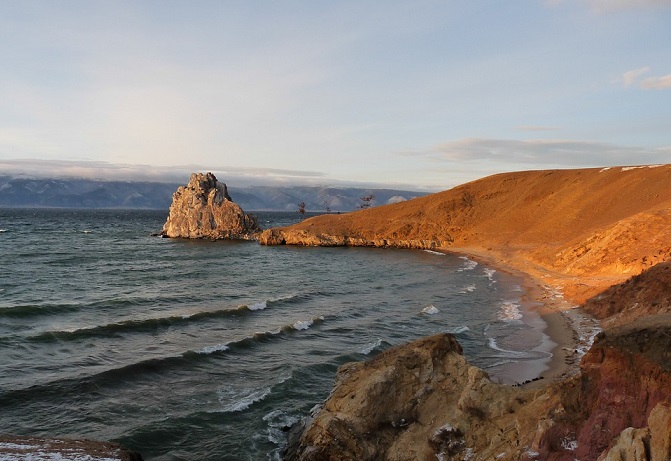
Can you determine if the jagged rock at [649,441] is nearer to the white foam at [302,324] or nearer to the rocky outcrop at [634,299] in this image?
the rocky outcrop at [634,299]

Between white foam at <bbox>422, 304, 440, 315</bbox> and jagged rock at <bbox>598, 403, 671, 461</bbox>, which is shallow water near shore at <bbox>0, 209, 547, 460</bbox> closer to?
white foam at <bbox>422, 304, 440, 315</bbox>

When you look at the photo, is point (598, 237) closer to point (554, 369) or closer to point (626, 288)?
point (626, 288)

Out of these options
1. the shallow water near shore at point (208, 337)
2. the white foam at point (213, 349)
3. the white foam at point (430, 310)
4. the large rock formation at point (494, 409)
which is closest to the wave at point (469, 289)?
the shallow water near shore at point (208, 337)

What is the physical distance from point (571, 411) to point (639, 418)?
1382 mm

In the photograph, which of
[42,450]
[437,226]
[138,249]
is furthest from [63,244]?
[42,450]

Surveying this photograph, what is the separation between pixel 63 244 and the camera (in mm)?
84625

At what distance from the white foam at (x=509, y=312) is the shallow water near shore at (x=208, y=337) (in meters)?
0.15

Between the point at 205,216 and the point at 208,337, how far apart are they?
7851 centimetres

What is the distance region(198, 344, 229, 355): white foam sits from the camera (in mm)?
25938

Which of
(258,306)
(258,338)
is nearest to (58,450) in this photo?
(258,338)

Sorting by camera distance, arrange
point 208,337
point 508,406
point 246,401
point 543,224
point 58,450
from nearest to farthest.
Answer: point 58,450 < point 508,406 < point 246,401 < point 208,337 < point 543,224

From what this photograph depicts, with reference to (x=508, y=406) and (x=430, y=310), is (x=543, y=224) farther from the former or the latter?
(x=508, y=406)

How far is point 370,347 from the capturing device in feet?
90.6

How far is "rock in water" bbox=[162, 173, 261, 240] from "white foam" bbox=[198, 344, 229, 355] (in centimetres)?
7672
